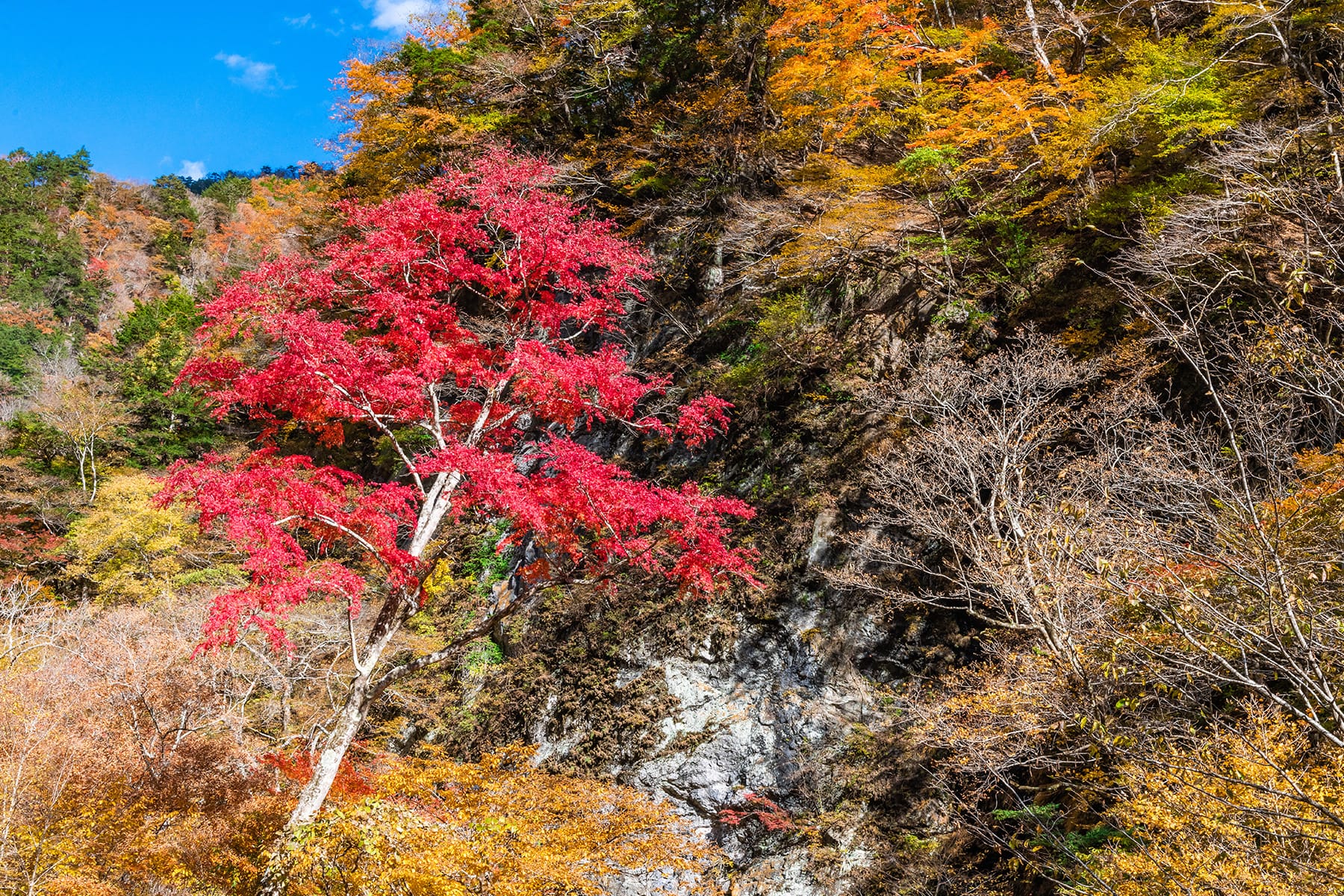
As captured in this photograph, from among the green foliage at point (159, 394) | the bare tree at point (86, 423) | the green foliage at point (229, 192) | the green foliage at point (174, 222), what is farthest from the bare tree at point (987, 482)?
the green foliage at point (229, 192)

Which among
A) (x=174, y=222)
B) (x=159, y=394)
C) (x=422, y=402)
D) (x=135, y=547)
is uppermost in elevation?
(x=174, y=222)

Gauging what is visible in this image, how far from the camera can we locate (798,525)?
10.2m

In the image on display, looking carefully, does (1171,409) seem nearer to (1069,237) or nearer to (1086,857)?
(1069,237)

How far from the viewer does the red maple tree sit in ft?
20.4

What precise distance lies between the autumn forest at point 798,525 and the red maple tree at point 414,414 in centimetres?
7

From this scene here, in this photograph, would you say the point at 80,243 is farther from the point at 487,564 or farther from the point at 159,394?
the point at 487,564

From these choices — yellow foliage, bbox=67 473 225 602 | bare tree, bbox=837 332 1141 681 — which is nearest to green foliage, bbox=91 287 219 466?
yellow foliage, bbox=67 473 225 602

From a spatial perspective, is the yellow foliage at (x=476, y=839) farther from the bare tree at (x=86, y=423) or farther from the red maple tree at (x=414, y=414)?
the bare tree at (x=86, y=423)

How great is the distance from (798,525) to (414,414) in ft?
19.3

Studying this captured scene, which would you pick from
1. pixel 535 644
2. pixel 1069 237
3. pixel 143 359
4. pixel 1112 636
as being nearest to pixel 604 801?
pixel 535 644

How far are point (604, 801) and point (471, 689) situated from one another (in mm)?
4959

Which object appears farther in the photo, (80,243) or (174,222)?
(174,222)

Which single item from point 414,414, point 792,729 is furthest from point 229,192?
point 792,729

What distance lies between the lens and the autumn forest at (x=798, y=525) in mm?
4902
